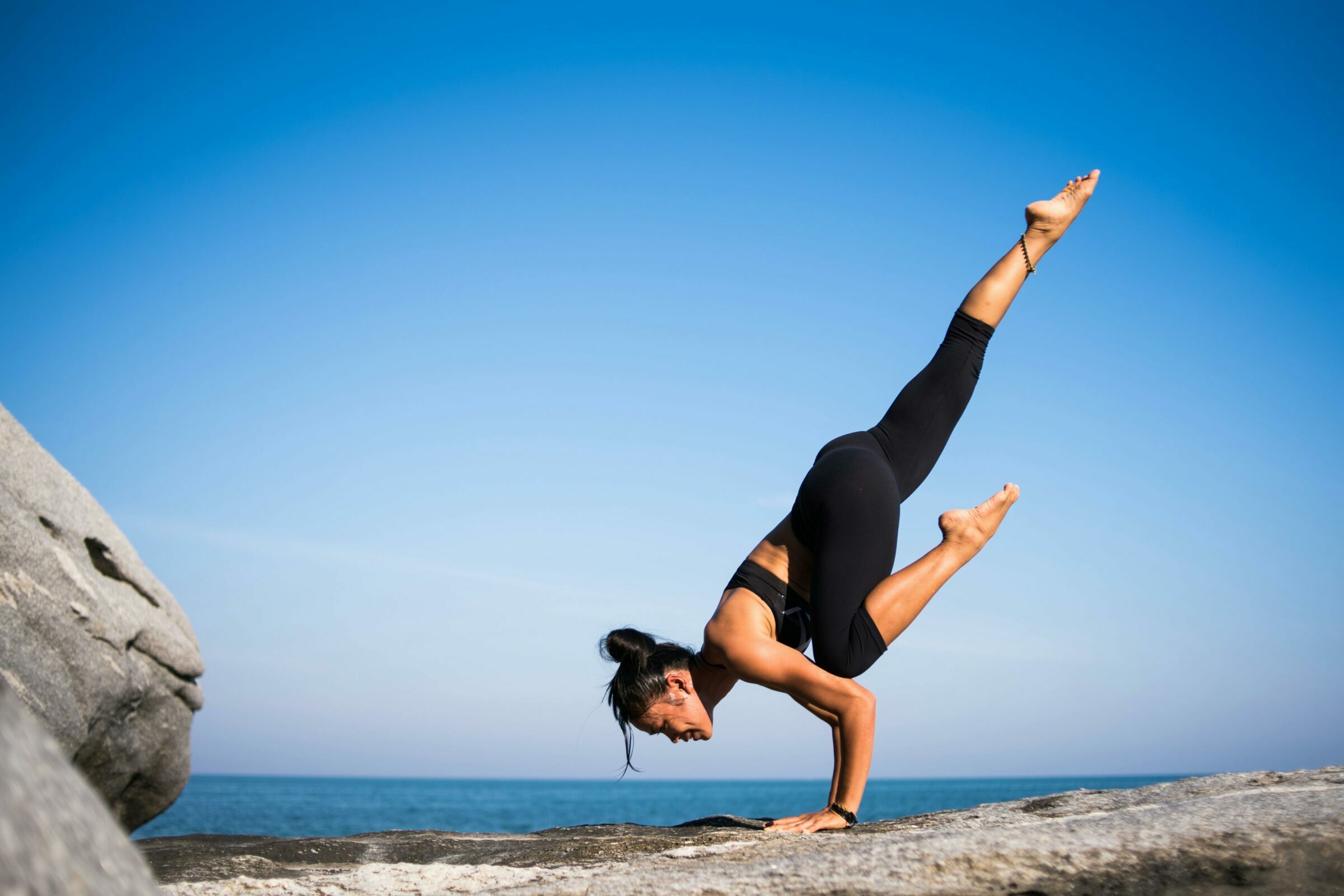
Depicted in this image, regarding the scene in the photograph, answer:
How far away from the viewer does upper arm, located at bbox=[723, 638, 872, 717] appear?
3312 millimetres

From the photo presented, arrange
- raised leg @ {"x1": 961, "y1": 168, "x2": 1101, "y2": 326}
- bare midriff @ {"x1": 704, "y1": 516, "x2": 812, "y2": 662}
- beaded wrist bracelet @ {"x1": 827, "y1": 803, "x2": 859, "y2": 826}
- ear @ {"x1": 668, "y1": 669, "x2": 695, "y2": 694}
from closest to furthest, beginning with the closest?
beaded wrist bracelet @ {"x1": 827, "y1": 803, "x2": 859, "y2": 826} < bare midriff @ {"x1": 704, "y1": 516, "x2": 812, "y2": 662} < ear @ {"x1": 668, "y1": 669, "x2": 695, "y2": 694} < raised leg @ {"x1": 961, "y1": 168, "x2": 1101, "y2": 326}

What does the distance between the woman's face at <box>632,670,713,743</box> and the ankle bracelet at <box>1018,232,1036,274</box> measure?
2.41 meters

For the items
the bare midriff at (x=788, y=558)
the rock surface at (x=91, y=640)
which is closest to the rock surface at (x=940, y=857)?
the bare midriff at (x=788, y=558)

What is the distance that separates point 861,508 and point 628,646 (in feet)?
3.76

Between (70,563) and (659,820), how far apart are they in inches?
1429

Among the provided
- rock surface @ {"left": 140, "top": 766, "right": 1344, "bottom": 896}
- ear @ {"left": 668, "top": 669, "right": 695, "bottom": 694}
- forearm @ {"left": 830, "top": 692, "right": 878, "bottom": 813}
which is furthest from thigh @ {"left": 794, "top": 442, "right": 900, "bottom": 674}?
rock surface @ {"left": 140, "top": 766, "right": 1344, "bottom": 896}

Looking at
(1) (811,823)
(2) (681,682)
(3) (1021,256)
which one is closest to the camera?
(1) (811,823)

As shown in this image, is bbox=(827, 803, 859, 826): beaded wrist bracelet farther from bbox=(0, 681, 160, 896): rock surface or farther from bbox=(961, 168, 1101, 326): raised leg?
bbox=(0, 681, 160, 896): rock surface

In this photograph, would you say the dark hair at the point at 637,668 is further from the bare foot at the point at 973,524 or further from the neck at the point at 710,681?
the bare foot at the point at 973,524

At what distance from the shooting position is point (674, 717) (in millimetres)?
3775

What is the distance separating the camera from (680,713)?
377 cm

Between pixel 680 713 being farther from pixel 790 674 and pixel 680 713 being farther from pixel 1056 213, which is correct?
pixel 1056 213

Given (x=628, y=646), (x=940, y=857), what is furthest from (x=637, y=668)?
(x=940, y=857)

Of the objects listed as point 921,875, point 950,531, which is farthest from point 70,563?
point 921,875
